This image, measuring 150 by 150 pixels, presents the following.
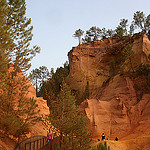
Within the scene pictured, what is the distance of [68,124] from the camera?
1383 cm

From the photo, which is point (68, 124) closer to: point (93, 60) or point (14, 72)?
point (14, 72)

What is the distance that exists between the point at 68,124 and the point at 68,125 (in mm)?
71

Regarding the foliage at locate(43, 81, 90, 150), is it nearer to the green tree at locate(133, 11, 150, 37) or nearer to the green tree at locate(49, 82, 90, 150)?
the green tree at locate(49, 82, 90, 150)

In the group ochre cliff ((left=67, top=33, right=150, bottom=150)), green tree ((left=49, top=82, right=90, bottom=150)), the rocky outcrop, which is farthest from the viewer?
the rocky outcrop

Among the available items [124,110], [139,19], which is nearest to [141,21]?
[139,19]

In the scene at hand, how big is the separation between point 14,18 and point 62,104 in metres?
9.19

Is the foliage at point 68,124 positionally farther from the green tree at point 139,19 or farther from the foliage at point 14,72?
the green tree at point 139,19

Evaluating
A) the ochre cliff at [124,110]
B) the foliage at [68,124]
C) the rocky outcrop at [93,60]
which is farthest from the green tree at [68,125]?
the rocky outcrop at [93,60]

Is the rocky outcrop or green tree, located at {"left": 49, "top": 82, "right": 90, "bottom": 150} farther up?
the rocky outcrop

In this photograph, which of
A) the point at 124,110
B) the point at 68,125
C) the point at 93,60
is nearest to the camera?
the point at 68,125

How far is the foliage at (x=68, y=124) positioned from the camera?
12.9m

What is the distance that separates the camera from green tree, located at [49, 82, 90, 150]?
12.9 m

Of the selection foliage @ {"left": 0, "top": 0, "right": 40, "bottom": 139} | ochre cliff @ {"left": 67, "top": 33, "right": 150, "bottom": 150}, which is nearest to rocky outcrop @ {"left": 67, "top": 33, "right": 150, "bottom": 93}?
ochre cliff @ {"left": 67, "top": 33, "right": 150, "bottom": 150}

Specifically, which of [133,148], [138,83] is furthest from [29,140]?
[138,83]
